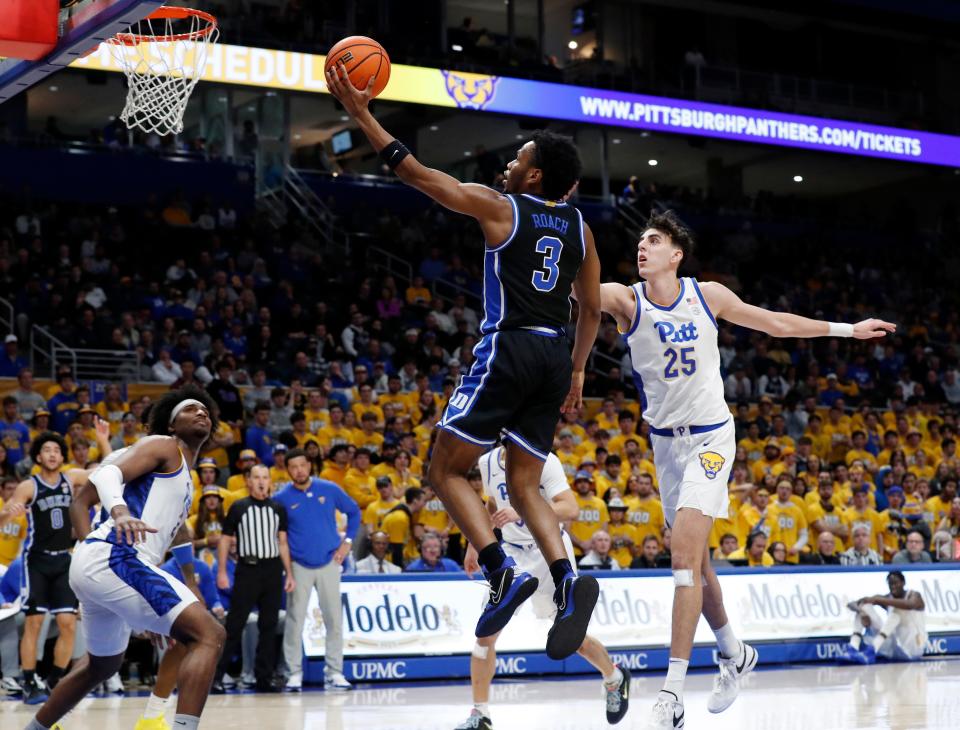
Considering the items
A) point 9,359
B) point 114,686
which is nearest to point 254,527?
point 114,686

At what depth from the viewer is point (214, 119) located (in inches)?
1097

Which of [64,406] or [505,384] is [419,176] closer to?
[505,384]

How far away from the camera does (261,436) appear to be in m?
17.2

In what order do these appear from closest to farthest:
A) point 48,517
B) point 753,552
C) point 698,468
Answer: point 698,468, point 48,517, point 753,552

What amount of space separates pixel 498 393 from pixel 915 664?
35.0ft

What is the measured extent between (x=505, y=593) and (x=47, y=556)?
7.16 m

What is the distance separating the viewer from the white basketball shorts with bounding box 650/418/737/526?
7.53 meters

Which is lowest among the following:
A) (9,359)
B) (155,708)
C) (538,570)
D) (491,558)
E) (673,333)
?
(155,708)

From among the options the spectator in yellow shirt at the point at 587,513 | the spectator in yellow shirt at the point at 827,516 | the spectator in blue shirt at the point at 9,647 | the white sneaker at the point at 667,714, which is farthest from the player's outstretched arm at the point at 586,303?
the spectator in yellow shirt at the point at 827,516

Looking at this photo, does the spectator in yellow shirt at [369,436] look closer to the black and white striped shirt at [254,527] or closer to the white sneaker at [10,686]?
the black and white striped shirt at [254,527]

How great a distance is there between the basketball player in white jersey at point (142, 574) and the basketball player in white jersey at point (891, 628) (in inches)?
418

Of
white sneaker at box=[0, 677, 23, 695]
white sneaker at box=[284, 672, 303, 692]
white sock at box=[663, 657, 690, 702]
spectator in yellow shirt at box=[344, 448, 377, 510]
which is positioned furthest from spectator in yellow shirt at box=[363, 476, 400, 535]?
white sock at box=[663, 657, 690, 702]

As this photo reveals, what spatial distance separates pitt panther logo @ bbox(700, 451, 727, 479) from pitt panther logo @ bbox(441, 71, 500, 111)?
18.8 metres

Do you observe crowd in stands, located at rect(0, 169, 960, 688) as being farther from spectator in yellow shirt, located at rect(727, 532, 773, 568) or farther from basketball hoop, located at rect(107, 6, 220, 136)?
basketball hoop, located at rect(107, 6, 220, 136)
